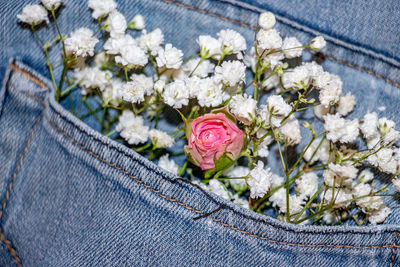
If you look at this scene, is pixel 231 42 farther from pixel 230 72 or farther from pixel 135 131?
pixel 135 131

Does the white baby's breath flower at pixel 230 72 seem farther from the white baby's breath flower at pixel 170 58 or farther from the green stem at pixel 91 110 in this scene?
the green stem at pixel 91 110

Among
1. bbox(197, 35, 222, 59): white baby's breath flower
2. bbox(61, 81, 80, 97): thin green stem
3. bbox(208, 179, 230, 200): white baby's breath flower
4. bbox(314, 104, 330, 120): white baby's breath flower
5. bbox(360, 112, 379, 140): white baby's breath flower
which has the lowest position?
bbox(208, 179, 230, 200): white baby's breath flower

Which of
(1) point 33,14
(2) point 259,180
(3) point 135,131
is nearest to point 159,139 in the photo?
(3) point 135,131

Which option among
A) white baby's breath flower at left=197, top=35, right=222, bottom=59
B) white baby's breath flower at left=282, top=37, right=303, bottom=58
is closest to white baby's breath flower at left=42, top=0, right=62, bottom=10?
white baby's breath flower at left=197, top=35, right=222, bottom=59

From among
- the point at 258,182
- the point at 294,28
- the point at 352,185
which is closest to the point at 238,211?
the point at 258,182

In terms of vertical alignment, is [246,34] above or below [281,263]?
above

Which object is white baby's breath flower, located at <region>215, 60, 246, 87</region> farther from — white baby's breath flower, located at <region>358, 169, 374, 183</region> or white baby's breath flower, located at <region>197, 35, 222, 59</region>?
white baby's breath flower, located at <region>358, 169, 374, 183</region>

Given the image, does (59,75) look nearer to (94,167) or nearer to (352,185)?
(94,167)
